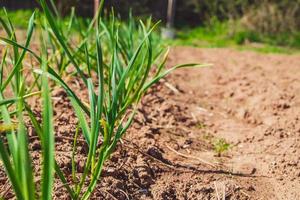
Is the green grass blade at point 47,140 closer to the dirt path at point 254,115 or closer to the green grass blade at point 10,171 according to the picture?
the green grass blade at point 10,171

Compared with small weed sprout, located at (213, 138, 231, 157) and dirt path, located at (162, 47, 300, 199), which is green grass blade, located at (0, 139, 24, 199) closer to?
Result: dirt path, located at (162, 47, 300, 199)

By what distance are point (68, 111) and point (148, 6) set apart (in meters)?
7.70

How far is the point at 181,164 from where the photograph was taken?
6.43ft

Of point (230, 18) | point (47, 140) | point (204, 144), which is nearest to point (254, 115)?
point (204, 144)

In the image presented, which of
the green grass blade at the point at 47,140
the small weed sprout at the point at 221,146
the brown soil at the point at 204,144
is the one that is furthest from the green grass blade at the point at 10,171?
the small weed sprout at the point at 221,146

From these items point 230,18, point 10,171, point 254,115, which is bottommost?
point 230,18

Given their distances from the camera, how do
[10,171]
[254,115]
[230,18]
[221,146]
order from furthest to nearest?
[230,18] < [254,115] < [221,146] < [10,171]

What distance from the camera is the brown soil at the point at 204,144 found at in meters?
1.70

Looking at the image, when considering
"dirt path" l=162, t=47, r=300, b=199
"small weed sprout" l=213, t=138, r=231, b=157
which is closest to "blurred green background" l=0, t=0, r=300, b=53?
"dirt path" l=162, t=47, r=300, b=199

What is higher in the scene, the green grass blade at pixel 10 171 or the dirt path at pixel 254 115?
the green grass blade at pixel 10 171

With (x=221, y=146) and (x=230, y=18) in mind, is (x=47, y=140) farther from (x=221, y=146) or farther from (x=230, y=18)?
(x=230, y=18)

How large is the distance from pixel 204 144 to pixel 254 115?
0.66m

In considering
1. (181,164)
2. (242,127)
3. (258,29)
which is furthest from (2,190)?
(258,29)

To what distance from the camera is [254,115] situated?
2.92 metres
